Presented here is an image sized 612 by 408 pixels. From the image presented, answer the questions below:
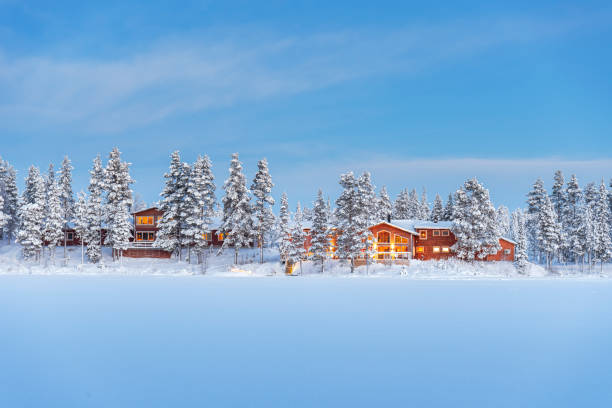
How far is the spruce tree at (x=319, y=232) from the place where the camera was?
46000 mm

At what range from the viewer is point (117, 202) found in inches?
2127

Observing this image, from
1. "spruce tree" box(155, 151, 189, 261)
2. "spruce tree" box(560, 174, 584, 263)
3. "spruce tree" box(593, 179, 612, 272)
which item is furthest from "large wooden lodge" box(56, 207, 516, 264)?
"spruce tree" box(593, 179, 612, 272)

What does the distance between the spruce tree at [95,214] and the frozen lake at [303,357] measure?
3976 cm

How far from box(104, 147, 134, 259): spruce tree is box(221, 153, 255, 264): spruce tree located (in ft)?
36.7

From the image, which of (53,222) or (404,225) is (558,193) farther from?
(53,222)

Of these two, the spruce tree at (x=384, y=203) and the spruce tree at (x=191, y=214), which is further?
the spruce tree at (x=384, y=203)

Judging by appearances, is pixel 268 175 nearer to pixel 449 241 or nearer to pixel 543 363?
pixel 449 241

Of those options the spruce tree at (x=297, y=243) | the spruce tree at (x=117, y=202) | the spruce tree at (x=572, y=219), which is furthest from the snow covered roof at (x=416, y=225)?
the spruce tree at (x=117, y=202)

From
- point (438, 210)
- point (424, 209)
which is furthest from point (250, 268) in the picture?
point (424, 209)

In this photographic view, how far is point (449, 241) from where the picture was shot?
56.5 meters

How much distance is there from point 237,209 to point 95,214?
54.0 feet

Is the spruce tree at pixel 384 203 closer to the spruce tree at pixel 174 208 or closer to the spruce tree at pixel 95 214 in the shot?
the spruce tree at pixel 174 208

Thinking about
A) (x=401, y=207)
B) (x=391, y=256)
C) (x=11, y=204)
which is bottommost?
(x=391, y=256)

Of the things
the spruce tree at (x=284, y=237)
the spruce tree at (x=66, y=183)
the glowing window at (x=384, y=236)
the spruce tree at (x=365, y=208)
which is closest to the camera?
the spruce tree at (x=365, y=208)
